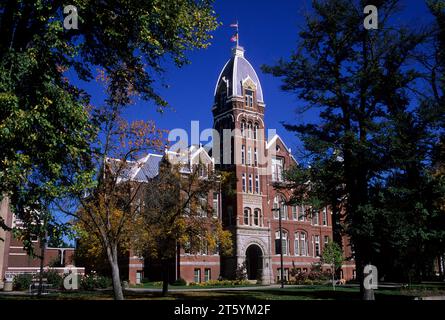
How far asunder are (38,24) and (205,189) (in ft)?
50.0

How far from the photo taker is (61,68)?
16.0 m

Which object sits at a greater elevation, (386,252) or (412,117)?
(412,117)

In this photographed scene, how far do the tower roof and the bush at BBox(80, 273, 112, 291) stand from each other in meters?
25.7

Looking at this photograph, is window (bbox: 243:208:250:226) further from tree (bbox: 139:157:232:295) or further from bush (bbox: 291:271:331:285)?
tree (bbox: 139:157:232:295)

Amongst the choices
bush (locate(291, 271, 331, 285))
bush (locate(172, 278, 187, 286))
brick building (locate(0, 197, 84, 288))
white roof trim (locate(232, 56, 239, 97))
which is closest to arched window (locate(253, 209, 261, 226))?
bush (locate(291, 271, 331, 285))

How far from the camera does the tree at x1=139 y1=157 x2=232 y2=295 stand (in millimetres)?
26875

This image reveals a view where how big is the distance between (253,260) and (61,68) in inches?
1671

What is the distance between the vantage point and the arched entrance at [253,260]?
5325 centimetres

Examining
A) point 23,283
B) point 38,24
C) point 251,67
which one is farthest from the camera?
point 251,67

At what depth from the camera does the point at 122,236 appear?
2717 centimetres

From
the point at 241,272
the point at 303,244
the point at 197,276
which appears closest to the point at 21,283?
the point at 197,276

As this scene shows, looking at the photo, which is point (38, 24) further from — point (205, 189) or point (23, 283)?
point (23, 283)

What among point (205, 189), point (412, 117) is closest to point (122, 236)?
point (205, 189)

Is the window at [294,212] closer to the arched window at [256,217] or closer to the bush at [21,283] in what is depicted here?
the arched window at [256,217]
